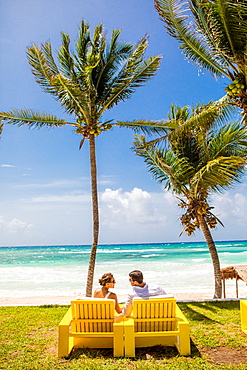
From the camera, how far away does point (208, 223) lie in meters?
9.62

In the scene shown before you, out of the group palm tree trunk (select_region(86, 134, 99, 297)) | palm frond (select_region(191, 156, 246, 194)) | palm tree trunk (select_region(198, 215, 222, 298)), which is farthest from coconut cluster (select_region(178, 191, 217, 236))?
palm tree trunk (select_region(86, 134, 99, 297))

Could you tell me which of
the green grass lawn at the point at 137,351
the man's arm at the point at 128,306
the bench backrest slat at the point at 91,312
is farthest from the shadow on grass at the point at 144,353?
the man's arm at the point at 128,306

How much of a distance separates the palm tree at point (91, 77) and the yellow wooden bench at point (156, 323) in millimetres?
4207

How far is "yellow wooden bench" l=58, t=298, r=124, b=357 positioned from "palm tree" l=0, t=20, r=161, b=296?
4.05m

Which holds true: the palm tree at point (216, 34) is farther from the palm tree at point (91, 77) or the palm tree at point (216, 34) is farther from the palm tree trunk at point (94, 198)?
the palm tree trunk at point (94, 198)

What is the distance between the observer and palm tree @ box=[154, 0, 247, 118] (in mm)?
6727

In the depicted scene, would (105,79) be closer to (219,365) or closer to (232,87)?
(232,87)

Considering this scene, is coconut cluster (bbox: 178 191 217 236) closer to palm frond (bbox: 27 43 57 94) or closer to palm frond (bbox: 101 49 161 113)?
palm frond (bbox: 101 49 161 113)

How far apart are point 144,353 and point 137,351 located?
0.14 meters

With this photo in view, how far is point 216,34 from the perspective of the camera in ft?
23.7

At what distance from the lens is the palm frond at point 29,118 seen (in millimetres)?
8930

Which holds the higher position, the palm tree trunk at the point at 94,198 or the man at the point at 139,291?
the palm tree trunk at the point at 94,198

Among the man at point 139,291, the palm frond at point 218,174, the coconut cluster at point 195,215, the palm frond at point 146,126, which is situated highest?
the palm frond at point 146,126

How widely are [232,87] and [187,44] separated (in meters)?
1.82
